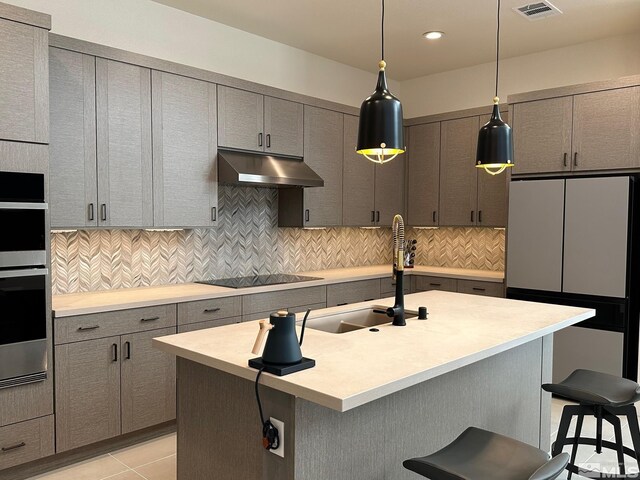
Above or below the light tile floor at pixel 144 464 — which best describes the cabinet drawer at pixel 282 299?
above

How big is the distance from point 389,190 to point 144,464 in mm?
3482

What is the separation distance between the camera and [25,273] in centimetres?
278

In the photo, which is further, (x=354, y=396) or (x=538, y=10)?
(x=538, y=10)

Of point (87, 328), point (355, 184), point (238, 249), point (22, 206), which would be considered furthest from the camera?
point (355, 184)

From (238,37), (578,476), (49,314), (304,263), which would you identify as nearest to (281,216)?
(304,263)

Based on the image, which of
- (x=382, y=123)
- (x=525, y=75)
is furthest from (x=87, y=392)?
(x=525, y=75)

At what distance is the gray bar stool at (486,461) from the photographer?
170cm

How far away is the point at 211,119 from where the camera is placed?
3.97 metres

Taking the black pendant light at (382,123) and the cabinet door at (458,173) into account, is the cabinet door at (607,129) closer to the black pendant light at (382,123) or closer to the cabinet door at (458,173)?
the cabinet door at (458,173)

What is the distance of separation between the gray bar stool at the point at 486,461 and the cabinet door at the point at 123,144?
8.22 ft

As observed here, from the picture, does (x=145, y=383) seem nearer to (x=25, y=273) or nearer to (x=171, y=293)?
(x=171, y=293)

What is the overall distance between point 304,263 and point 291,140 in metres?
1.25

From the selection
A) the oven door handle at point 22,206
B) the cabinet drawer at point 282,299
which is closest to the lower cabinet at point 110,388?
the cabinet drawer at point 282,299

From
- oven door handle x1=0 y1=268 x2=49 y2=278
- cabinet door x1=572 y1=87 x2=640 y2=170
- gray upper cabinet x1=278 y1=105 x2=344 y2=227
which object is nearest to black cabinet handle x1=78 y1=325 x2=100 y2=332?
oven door handle x1=0 y1=268 x2=49 y2=278
